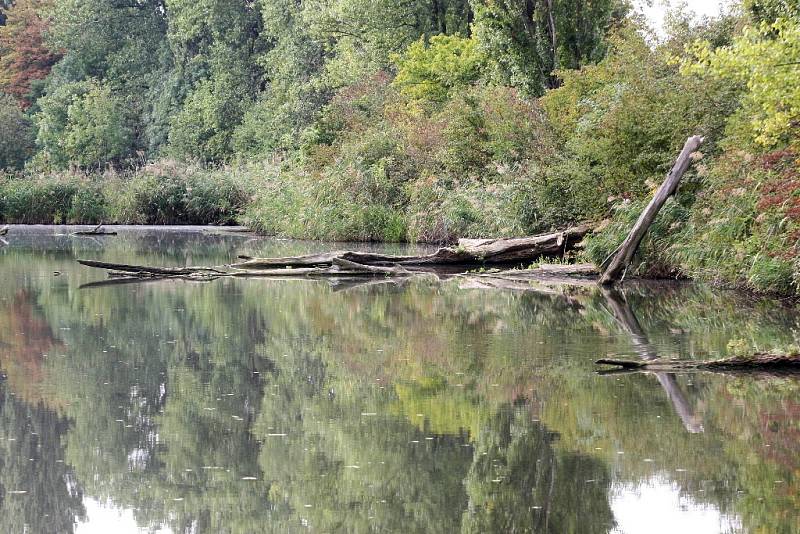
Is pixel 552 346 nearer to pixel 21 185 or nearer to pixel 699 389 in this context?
pixel 699 389

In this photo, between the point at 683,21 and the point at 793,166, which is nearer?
the point at 793,166

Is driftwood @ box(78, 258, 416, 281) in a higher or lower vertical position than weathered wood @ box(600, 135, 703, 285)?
lower

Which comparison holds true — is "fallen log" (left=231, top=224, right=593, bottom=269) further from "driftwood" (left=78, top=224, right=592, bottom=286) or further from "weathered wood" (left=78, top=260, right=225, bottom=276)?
"weathered wood" (left=78, top=260, right=225, bottom=276)

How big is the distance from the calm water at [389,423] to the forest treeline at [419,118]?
4135mm

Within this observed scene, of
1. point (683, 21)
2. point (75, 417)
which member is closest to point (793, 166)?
point (75, 417)

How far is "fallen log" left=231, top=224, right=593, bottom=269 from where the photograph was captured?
21.8 metres

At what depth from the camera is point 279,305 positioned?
1648 cm

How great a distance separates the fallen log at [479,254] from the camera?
71.7ft

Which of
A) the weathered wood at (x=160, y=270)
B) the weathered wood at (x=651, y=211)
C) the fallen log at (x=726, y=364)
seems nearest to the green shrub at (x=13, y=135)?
the weathered wood at (x=160, y=270)

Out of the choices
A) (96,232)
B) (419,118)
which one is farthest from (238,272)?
(96,232)

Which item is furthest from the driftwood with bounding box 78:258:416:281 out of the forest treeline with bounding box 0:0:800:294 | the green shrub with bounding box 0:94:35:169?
the green shrub with bounding box 0:94:35:169

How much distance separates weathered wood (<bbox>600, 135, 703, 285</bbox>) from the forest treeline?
1.76 ft

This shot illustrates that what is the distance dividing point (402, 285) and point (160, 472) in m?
13.1

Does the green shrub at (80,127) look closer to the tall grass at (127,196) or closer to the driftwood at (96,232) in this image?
the tall grass at (127,196)
